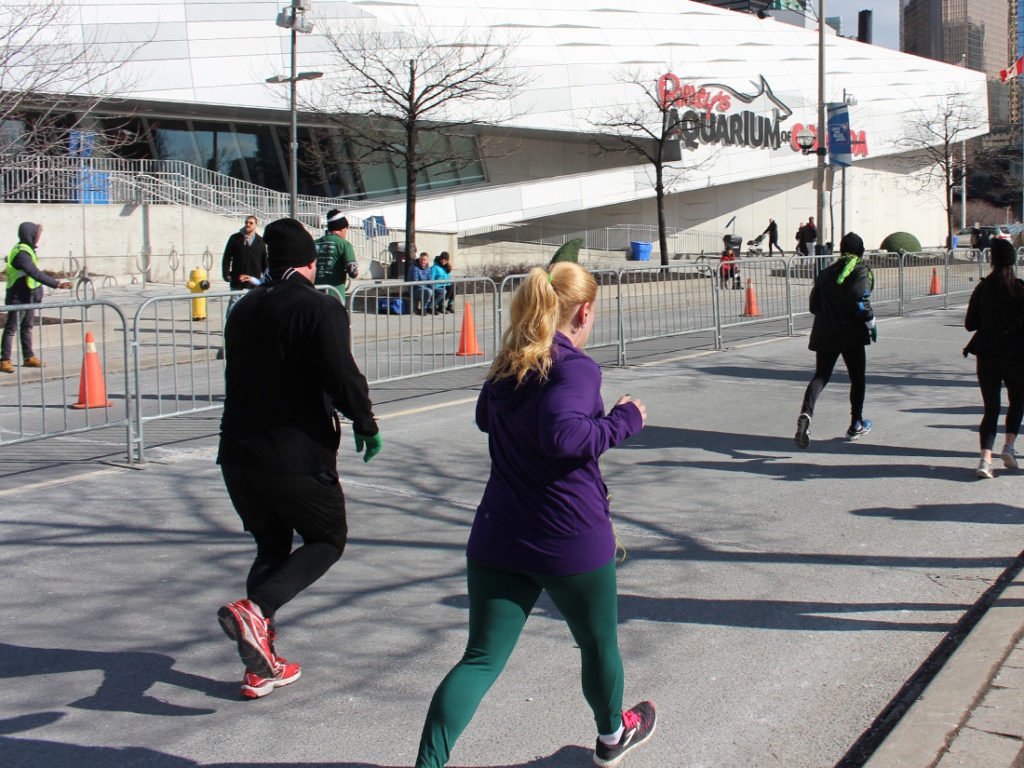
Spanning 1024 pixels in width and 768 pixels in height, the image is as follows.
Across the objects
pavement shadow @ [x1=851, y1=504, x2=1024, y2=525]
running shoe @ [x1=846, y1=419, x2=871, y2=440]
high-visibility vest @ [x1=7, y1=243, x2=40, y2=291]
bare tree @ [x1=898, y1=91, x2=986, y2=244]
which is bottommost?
pavement shadow @ [x1=851, y1=504, x2=1024, y2=525]

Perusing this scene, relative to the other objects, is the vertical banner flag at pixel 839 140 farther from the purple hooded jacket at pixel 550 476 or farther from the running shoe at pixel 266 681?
the purple hooded jacket at pixel 550 476

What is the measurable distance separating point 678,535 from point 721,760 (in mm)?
2727

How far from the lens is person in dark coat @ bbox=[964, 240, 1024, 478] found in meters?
7.39

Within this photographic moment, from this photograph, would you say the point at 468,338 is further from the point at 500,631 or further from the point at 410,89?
the point at 410,89

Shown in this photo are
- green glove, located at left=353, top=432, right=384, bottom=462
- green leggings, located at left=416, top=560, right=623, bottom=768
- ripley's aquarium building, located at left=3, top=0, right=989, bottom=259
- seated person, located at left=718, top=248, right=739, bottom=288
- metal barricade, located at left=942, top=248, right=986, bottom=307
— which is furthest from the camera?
ripley's aquarium building, located at left=3, top=0, right=989, bottom=259

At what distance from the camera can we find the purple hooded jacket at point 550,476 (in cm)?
304

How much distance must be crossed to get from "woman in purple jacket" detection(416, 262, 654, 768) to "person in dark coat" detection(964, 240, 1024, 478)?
5.15 metres

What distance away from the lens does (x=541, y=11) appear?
41031 mm

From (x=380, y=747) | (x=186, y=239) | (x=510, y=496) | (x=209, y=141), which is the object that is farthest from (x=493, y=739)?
(x=209, y=141)

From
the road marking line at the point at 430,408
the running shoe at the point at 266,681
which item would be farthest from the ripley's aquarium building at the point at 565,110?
the running shoe at the point at 266,681

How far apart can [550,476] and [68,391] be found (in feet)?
33.6

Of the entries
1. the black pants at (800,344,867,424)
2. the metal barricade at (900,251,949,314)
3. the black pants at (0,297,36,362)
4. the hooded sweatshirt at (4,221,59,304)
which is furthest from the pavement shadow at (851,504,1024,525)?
the metal barricade at (900,251,949,314)

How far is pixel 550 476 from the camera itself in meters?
3.06

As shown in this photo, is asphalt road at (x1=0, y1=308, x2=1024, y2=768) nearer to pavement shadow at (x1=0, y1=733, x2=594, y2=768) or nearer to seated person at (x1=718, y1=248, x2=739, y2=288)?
pavement shadow at (x1=0, y1=733, x2=594, y2=768)
